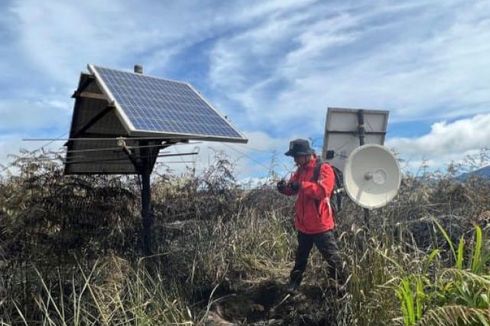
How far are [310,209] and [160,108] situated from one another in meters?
2.36

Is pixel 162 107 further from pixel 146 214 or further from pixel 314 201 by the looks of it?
pixel 314 201

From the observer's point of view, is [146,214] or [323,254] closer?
[323,254]

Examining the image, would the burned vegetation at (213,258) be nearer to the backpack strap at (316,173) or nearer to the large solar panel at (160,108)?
the backpack strap at (316,173)

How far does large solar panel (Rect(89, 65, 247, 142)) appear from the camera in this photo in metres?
5.79

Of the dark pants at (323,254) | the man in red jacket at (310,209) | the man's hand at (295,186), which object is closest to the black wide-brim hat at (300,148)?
the man in red jacket at (310,209)

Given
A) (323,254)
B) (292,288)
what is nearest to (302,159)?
(323,254)

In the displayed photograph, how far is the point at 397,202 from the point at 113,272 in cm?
474

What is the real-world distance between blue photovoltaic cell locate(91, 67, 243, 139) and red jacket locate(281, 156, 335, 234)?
104cm

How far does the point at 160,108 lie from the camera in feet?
21.3

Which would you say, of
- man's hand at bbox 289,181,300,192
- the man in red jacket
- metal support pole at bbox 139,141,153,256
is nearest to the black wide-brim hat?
the man in red jacket

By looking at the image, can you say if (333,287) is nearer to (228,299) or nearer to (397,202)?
(228,299)

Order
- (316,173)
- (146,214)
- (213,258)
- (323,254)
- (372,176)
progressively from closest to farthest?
(323,254), (316,173), (372,176), (146,214), (213,258)

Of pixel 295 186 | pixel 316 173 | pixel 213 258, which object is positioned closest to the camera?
pixel 316 173

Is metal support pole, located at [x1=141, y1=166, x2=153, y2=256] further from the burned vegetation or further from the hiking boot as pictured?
the hiking boot
